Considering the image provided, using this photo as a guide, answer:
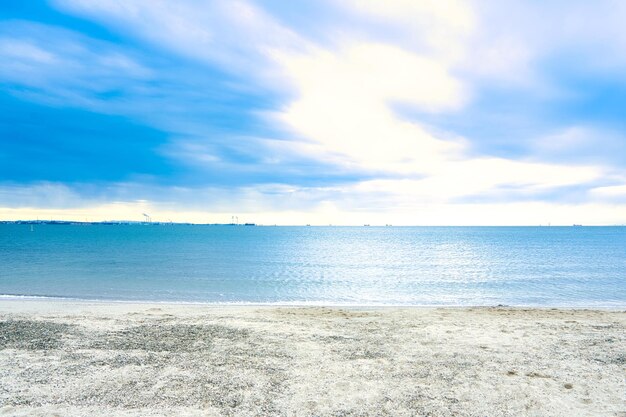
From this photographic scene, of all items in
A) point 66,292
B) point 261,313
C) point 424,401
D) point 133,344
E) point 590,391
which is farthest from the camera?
point 66,292

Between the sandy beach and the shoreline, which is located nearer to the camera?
the sandy beach

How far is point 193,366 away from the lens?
10.3 m

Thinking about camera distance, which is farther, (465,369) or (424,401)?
(465,369)

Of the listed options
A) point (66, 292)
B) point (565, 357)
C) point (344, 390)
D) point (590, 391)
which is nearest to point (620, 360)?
point (565, 357)

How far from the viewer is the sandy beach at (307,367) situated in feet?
26.9

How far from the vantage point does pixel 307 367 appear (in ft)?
34.1

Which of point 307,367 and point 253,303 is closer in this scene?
point 307,367

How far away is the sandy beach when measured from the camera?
8211mm

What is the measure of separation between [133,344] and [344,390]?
6975 millimetres

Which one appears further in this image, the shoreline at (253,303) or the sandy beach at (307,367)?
the shoreline at (253,303)

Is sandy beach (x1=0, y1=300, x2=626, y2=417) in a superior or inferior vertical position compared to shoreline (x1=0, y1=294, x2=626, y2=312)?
superior

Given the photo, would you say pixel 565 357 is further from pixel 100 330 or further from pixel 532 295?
pixel 532 295

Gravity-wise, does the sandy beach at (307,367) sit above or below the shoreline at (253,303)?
above

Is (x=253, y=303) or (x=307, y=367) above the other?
(x=307, y=367)
